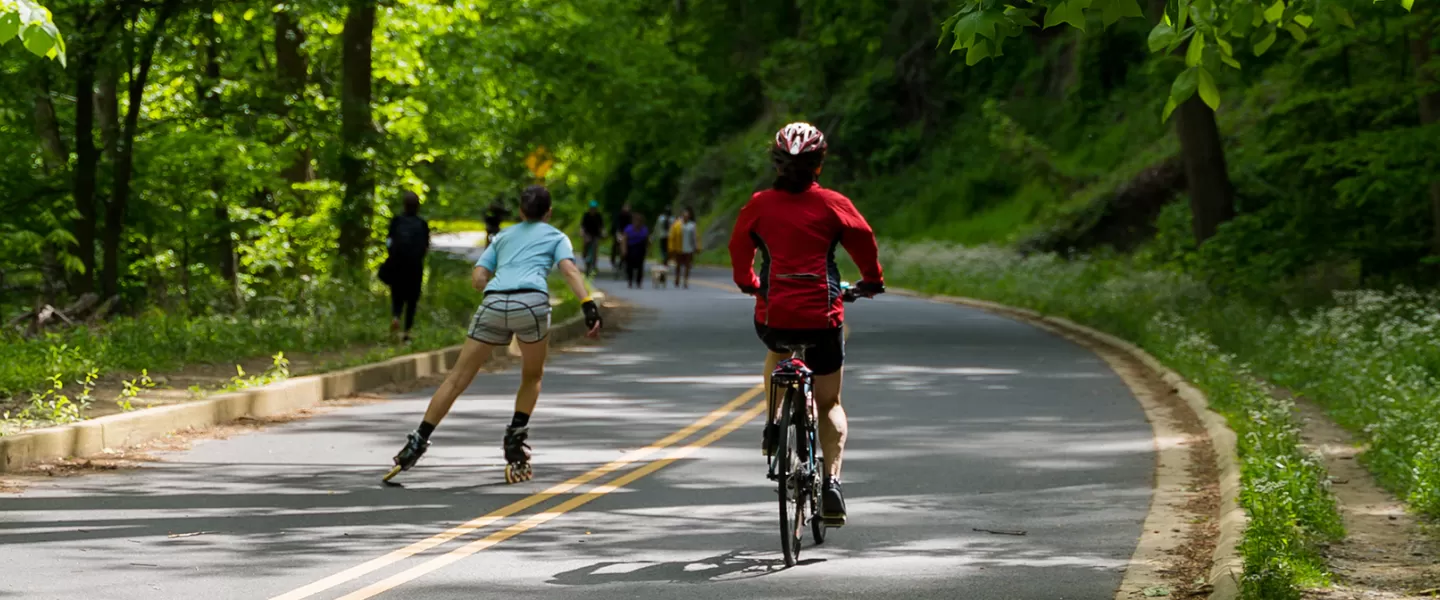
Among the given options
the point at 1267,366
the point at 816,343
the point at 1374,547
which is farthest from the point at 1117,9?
the point at 1267,366

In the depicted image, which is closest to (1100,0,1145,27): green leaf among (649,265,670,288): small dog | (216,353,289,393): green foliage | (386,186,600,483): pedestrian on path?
(386,186,600,483): pedestrian on path

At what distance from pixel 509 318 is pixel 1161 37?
4980 millimetres

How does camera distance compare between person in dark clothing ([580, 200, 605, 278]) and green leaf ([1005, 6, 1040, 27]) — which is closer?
green leaf ([1005, 6, 1040, 27])

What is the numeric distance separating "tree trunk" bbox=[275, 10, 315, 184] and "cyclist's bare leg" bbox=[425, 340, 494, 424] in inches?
597

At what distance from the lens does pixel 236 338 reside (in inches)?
751

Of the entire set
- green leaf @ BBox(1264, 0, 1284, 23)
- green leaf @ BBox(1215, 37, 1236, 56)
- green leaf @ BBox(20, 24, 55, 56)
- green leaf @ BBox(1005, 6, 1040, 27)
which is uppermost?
green leaf @ BBox(20, 24, 55, 56)

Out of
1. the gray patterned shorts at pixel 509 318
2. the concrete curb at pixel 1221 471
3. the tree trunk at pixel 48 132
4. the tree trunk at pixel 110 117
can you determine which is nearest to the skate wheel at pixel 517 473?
the gray patterned shorts at pixel 509 318

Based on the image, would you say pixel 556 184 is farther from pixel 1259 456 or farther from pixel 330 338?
pixel 1259 456

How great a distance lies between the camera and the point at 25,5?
8.73m

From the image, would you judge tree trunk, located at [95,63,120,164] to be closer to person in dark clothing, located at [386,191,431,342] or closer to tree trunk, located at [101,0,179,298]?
tree trunk, located at [101,0,179,298]

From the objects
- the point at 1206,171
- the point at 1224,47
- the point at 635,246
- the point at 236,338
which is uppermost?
the point at 1206,171

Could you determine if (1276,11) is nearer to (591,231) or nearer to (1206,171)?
(1206,171)

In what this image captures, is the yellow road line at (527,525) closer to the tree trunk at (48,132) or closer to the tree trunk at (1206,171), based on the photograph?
the tree trunk at (48,132)

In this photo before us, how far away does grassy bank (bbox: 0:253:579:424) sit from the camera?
14.5 metres
